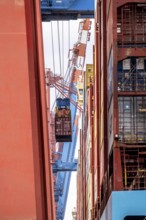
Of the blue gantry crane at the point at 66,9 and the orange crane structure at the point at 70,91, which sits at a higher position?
the blue gantry crane at the point at 66,9

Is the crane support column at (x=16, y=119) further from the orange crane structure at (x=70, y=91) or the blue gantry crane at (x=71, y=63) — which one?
the orange crane structure at (x=70, y=91)

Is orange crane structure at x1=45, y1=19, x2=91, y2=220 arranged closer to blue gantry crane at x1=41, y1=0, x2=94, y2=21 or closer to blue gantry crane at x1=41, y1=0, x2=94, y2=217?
blue gantry crane at x1=41, y1=0, x2=94, y2=217

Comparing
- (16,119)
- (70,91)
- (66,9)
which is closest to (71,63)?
(70,91)

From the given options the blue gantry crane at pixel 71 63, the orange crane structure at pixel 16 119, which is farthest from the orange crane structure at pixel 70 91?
the orange crane structure at pixel 16 119

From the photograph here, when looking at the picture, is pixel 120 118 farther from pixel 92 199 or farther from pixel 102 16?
pixel 92 199

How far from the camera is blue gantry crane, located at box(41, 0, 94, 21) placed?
22.0 m

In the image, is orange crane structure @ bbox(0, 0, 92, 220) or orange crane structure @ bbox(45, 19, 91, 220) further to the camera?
orange crane structure @ bbox(45, 19, 91, 220)

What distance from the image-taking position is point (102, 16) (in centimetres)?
2241

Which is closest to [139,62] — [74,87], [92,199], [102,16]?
[102,16]

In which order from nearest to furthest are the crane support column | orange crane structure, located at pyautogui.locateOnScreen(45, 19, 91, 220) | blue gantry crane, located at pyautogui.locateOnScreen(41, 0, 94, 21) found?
the crane support column, blue gantry crane, located at pyautogui.locateOnScreen(41, 0, 94, 21), orange crane structure, located at pyautogui.locateOnScreen(45, 19, 91, 220)

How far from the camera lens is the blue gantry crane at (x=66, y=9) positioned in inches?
868

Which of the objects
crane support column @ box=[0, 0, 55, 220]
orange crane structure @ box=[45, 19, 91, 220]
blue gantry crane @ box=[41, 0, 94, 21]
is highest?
crane support column @ box=[0, 0, 55, 220]

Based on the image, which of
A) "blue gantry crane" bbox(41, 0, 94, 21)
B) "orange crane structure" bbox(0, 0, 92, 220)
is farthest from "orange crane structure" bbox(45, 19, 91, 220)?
"orange crane structure" bbox(0, 0, 92, 220)

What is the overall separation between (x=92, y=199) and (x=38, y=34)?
23.7 m
